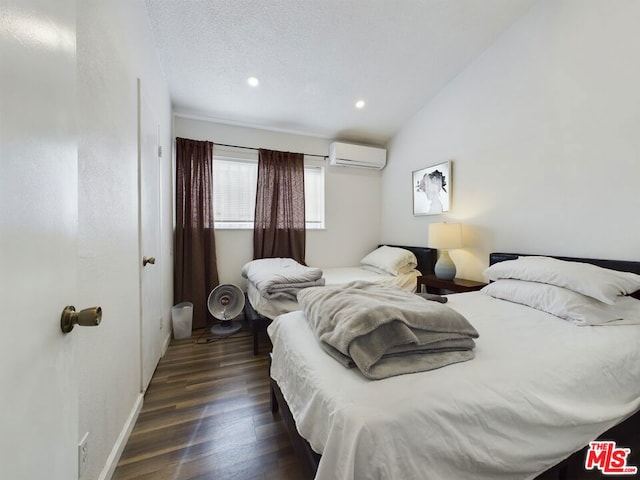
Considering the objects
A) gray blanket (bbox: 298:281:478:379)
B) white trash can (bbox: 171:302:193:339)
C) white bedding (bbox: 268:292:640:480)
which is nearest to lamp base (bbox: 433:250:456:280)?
white bedding (bbox: 268:292:640:480)

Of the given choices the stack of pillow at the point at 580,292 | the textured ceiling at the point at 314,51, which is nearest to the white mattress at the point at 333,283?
the stack of pillow at the point at 580,292

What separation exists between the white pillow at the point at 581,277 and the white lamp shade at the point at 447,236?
2.32ft

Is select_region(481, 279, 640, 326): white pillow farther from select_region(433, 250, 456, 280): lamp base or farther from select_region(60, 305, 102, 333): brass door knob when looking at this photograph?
select_region(60, 305, 102, 333): brass door knob

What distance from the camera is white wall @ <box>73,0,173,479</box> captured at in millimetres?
961

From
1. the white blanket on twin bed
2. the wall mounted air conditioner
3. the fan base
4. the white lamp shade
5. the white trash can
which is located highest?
the wall mounted air conditioner

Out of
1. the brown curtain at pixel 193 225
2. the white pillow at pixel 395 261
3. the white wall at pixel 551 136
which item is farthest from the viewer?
the white pillow at pixel 395 261

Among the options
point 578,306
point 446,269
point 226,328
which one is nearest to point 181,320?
point 226,328

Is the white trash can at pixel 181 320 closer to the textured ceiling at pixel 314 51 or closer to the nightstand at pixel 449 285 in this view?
the textured ceiling at pixel 314 51

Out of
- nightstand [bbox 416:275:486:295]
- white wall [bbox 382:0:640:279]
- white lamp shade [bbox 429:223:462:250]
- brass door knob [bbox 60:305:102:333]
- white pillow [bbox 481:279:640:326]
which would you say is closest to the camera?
brass door knob [bbox 60:305:102:333]

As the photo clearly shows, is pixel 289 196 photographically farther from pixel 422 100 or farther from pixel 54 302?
pixel 54 302

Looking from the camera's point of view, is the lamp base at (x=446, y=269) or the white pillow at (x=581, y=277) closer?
the white pillow at (x=581, y=277)

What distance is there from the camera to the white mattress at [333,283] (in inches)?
83.0

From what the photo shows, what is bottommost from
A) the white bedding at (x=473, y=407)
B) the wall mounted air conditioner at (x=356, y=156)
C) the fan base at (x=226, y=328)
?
the fan base at (x=226, y=328)

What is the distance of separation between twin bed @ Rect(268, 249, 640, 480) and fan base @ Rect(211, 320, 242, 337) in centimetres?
168
